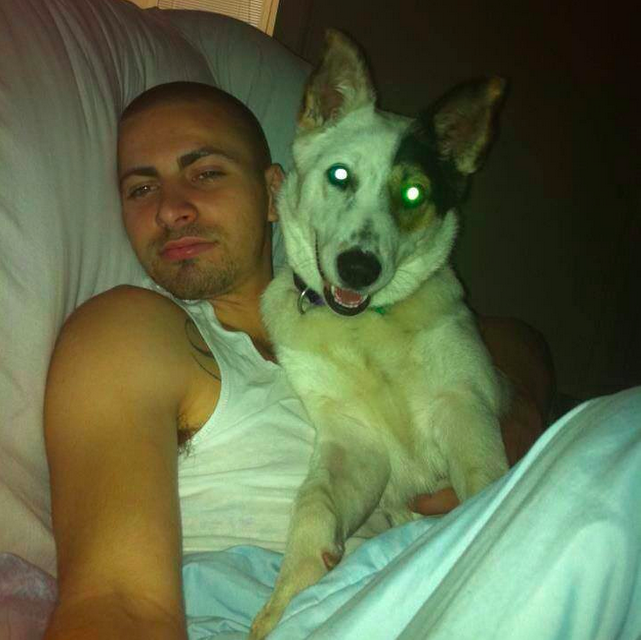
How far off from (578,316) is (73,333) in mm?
2257

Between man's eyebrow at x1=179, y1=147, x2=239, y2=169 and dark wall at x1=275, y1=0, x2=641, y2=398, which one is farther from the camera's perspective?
dark wall at x1=275, y1=0, x2=641, y2=398

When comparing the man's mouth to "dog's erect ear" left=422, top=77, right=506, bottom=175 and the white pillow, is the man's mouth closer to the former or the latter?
the white pillow

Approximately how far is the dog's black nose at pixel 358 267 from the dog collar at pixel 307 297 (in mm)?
159

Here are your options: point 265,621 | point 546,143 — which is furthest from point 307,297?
point 546,143

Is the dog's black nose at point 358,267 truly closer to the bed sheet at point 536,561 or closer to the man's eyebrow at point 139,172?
the man's eyebrow at point 139,172

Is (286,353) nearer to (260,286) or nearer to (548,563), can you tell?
(260,286)

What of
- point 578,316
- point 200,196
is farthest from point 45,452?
point 578,316

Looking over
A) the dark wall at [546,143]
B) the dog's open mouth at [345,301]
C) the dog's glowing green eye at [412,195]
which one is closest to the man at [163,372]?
the dog's open mouth at [345,301]

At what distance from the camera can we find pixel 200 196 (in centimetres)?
160

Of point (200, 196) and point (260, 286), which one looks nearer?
point (200, 196)

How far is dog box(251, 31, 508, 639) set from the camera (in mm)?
1428

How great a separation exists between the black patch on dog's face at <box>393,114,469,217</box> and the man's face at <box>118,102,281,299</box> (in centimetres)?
44

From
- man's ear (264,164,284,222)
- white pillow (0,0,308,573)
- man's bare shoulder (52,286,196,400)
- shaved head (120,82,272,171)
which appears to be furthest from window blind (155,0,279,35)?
man's bare shoulder (52,286,196,400)

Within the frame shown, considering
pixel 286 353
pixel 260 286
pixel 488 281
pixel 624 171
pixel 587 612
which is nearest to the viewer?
pixel 587 612
